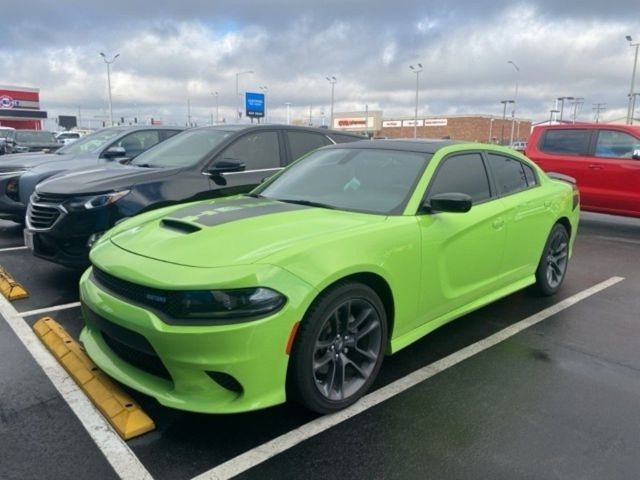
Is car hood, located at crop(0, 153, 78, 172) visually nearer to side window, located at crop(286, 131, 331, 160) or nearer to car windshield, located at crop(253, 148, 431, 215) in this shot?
side window, located at crop(286, 131, 331, 160)

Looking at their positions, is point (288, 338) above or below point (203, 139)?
below

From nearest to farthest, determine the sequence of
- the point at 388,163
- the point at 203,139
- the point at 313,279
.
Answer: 1. the point at 313,279
2. the point at 388,163
3. the point at 203,139

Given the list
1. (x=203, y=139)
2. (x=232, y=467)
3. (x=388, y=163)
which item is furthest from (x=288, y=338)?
(x=203, y=139)

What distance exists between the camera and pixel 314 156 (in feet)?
14.9

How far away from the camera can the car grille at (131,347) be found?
2.66 metres

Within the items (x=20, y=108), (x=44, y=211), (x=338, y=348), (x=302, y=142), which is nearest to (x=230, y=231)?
(x=338, y=348)

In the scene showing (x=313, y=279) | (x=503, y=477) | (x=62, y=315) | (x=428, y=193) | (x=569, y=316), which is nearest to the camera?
(x=503, y=477)

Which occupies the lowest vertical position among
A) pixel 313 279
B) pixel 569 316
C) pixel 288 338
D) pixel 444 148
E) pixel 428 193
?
pixel 569 316

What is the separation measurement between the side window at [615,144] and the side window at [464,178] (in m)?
6.02

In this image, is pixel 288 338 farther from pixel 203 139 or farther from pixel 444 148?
pixel 203 139

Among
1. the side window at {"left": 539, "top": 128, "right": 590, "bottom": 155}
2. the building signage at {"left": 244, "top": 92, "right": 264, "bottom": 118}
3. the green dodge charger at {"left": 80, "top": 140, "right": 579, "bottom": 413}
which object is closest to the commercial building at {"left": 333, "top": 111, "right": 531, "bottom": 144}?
the building signage at {"left": 244, "top": 92, "right": 264, "bottom": 118}

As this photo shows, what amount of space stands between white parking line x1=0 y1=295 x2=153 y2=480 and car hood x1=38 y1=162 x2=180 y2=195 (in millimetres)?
1400

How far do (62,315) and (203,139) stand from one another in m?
2.65

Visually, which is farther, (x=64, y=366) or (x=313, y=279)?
(x=64, y=366)
